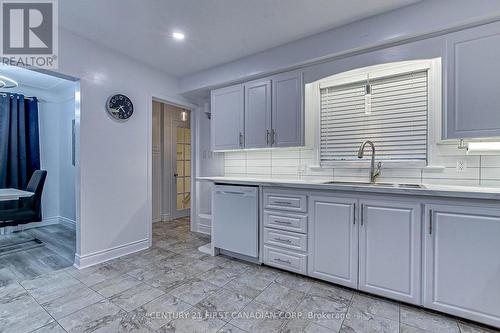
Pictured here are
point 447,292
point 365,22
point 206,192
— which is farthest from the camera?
point 206,192

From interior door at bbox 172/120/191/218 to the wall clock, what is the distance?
186cm

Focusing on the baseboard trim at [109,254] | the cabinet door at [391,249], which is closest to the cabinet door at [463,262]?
the cabinet door at [391,249]

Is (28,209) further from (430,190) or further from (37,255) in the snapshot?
(430,190)

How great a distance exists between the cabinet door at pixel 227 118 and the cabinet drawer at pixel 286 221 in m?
1.05

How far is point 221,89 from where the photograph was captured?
332 cm

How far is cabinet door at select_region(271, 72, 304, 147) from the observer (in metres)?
2.66

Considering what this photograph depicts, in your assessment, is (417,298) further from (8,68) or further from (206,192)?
(8,68)

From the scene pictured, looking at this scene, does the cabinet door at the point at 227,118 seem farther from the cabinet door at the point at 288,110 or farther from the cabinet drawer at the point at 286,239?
the cabinet drawer at the point at 286,239

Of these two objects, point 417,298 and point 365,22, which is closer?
point 417,298

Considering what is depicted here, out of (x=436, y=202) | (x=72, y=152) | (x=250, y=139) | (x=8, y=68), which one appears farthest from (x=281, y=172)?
(x=8, y=68)

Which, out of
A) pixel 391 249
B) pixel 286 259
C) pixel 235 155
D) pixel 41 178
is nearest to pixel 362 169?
pixel 391 249

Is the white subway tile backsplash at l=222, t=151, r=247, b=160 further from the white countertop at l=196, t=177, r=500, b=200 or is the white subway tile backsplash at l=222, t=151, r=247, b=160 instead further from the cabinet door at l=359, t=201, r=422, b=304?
the cabinet door at l=359, t=201, r=422, b=304

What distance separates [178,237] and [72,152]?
98.5 inches

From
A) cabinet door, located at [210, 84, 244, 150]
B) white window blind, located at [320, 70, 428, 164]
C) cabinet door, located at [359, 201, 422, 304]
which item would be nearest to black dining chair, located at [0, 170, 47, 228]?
cabinet door, located at [210, 84, 244, 150]
